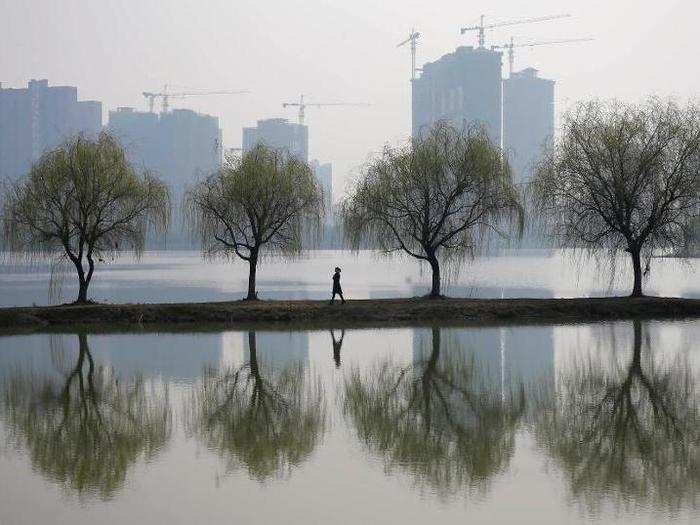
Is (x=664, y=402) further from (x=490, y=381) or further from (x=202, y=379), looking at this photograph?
(x=202, y=379)

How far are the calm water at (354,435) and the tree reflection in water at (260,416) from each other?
0.05m

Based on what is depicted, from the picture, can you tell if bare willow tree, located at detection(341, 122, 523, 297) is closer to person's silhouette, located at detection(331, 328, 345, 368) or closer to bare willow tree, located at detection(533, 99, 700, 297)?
bare willow tree, located at detection(533, 99, 700, 297)

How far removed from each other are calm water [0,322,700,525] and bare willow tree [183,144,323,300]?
35.0 ft

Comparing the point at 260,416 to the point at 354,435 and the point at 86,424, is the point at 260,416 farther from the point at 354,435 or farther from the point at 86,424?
the point at 86,424

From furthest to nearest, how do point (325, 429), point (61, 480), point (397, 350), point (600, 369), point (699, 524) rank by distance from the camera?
point (397, 350) < point (600, 369) < point (325, 429) < point (61, 480) < point (699, 524)

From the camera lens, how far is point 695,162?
31.4m

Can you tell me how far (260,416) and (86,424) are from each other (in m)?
2.53

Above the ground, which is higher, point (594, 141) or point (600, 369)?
point (594, 141)

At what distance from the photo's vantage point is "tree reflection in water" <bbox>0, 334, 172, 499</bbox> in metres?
11.0

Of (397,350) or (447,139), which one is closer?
(397,350)

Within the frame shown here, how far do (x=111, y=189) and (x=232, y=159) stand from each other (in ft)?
15.6

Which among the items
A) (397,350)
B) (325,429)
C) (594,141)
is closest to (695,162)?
(594,141)

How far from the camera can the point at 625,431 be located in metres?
12.7

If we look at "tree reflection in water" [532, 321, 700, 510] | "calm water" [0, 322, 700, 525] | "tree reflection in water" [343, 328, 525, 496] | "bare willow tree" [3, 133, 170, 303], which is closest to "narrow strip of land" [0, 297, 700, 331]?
"bare willow tree" [3, 133, 170, 303]
